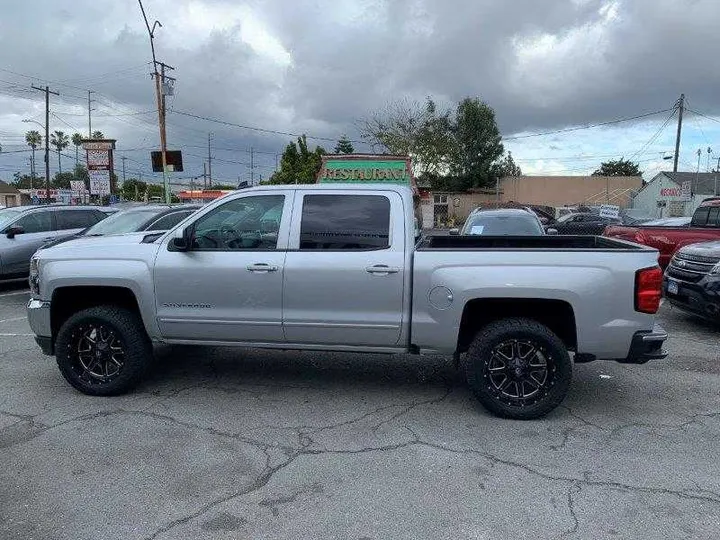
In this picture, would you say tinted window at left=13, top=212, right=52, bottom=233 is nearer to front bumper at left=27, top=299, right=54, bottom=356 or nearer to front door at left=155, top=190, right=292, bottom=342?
front bumper at left=27, top=299, right=54, bottom=356

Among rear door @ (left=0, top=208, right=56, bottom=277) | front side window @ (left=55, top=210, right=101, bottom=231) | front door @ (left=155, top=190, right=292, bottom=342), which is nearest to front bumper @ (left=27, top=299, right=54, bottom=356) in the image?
front door @ (left=155, top=190, right=292, bottom=342)

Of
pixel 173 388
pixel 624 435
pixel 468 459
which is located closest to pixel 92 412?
pixel 173 388

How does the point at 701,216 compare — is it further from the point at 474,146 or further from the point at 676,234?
the point at 474,146

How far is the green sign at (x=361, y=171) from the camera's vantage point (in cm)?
2347

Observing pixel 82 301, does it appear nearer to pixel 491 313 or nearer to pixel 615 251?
pixel 491 313

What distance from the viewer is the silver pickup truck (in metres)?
4.24

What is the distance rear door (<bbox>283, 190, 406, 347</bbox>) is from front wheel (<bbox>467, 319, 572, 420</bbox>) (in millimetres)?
702

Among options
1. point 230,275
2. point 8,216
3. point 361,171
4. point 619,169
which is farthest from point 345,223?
point 619,169

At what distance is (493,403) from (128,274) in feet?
10.6

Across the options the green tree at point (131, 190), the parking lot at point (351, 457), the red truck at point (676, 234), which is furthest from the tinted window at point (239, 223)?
the green tree at point (131, 190)

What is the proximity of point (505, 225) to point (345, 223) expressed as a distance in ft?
23.0

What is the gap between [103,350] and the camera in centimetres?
495

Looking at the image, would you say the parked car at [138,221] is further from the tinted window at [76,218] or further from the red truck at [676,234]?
the red truck at [676,234]

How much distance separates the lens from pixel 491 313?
180 inches
